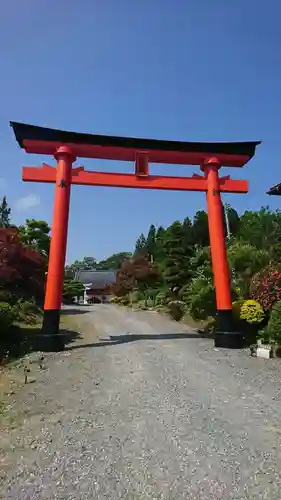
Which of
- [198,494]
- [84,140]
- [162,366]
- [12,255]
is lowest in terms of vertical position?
[198,494]

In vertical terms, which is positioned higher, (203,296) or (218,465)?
(203,296)

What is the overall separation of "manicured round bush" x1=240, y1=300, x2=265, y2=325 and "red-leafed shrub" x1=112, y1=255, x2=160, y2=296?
18.3m

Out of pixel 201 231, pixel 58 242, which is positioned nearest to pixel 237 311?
pixel 58 242

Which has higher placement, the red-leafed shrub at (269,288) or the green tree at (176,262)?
the green tree at (176,262)

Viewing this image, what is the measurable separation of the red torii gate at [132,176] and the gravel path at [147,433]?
231 centimetres

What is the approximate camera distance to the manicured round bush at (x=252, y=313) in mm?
9766

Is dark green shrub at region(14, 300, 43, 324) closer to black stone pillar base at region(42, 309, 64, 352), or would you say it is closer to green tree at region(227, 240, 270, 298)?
black stone pillar base at region(42, 309, 64, 352)

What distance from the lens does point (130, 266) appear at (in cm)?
3123

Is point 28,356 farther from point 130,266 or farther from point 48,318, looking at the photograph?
point 130,266

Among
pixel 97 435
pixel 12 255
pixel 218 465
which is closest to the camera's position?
pixel 218 465

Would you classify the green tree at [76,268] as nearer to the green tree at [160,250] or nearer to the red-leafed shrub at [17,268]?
the green tree at [160,250]

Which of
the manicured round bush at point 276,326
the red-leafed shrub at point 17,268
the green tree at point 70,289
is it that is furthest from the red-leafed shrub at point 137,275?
the manicured round bush at point 276,326

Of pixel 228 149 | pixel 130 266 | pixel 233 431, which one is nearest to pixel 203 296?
pixel 228 149

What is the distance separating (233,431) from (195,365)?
3553 millimetres
